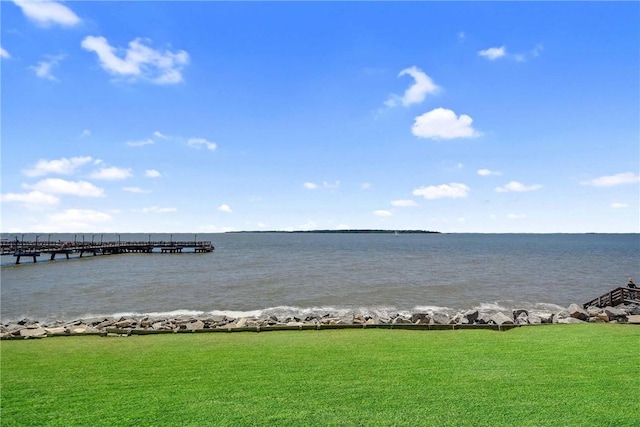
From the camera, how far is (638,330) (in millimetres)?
10648

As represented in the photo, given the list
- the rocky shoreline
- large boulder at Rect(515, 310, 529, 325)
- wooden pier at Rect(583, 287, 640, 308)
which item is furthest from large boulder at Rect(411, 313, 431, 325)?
wooden pier at Rect(583, 287, 640, 308)

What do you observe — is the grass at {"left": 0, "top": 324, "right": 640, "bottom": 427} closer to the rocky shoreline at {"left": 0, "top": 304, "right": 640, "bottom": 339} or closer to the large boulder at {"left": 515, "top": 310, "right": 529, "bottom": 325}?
the rocky shoreline at {"left": 0, "top": 304, "right": 640, "bottom": 339}

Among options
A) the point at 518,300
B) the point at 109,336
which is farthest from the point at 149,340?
the point at 518,300

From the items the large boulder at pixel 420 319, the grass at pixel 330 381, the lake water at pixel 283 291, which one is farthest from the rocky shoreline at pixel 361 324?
the lake water at pixel 283 291

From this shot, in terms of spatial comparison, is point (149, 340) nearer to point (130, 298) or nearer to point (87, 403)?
point (87, 403)

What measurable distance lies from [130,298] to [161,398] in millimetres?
22783

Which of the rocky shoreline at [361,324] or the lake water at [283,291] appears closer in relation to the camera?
the rocky shoreline at [361,324]

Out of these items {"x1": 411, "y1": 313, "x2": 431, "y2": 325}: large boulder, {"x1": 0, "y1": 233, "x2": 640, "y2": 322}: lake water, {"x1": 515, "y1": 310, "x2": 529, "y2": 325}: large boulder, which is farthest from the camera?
{"x1": 0, "y1": 233, "x2": 640, "y2": 322}: lake water

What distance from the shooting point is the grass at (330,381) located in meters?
5.79

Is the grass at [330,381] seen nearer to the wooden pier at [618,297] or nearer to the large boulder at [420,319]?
the large boulder at [420,319]

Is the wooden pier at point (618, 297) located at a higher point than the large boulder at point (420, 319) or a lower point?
lower

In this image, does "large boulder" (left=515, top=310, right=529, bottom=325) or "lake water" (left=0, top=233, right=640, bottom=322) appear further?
"lake water" (left=0, top=233, right=640, bottom=322)

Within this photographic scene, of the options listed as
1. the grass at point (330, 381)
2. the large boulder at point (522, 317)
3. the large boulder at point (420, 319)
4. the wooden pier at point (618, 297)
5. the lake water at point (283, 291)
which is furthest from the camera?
the lake water at point (283, 291)

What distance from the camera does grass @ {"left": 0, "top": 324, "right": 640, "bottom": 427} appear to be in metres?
5.79
